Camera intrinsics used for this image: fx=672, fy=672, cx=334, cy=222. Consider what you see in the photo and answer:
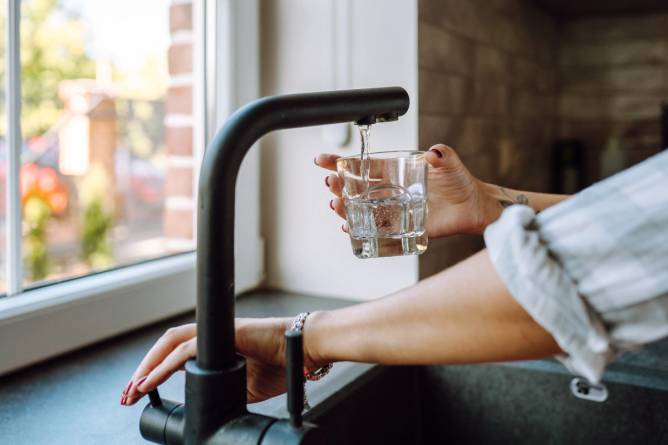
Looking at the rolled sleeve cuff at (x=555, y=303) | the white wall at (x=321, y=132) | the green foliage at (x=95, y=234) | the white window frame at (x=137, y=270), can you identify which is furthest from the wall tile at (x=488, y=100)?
the green foliage at (x=95, y=234)

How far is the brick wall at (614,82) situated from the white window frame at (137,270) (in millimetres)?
1158

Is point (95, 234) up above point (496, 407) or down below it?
above

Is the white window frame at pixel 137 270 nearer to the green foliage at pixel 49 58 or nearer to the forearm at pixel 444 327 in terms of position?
the green foliage at pixel 49 58

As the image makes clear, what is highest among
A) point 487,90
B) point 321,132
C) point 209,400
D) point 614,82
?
point 614,82

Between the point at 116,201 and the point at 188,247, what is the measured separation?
107cm

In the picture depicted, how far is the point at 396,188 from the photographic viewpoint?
0.66m

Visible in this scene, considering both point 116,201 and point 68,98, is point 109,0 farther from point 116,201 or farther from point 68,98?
point 116,201

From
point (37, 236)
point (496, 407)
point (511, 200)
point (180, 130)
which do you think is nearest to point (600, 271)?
point (511, 200)

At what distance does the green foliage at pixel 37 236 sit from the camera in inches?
51.4

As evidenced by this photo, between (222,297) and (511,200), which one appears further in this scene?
(511,200)

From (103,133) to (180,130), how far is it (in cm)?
78

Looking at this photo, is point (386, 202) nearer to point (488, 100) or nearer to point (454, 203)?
point (454, 203)

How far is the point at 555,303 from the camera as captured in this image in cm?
41

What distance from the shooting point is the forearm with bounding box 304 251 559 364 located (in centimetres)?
45
